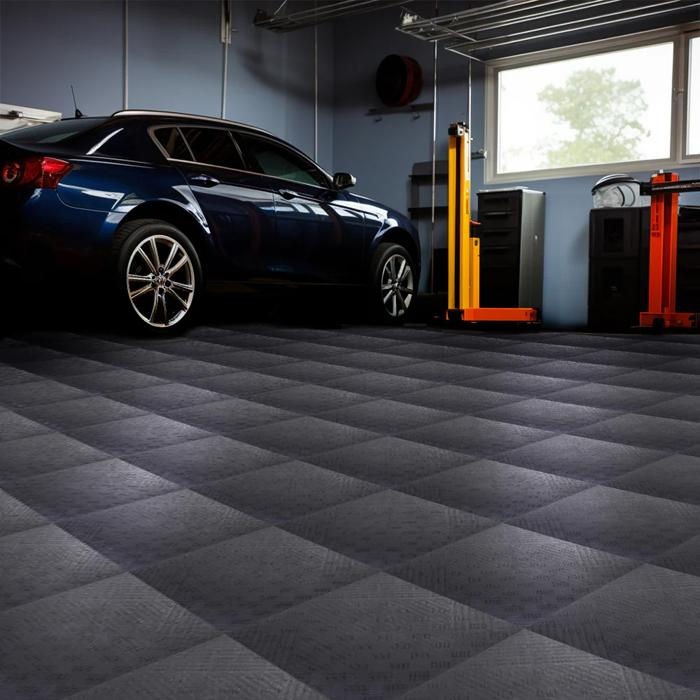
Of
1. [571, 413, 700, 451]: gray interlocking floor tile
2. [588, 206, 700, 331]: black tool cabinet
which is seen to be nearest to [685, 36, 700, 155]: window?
[588, 206, 700, 331]: black tool cabinet

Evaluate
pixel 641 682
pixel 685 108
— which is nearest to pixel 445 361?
pixel 641 682

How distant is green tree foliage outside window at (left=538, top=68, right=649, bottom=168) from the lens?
796 centimetres

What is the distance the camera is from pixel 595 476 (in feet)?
7.68

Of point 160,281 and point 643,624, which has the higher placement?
point 160,281

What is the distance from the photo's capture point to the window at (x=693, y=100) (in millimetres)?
7574

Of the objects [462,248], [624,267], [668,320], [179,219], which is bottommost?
[668,320]

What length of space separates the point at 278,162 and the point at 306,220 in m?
0.48

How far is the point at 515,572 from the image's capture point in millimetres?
1653

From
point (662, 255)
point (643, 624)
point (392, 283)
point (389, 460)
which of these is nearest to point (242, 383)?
point (389, 460)

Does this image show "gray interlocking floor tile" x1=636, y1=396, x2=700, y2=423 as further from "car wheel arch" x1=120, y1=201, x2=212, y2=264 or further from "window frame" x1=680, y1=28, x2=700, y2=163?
"window frame" x1=680, y1=28, x2=700, y2=163

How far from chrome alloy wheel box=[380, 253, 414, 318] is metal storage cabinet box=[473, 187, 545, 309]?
1515 mm

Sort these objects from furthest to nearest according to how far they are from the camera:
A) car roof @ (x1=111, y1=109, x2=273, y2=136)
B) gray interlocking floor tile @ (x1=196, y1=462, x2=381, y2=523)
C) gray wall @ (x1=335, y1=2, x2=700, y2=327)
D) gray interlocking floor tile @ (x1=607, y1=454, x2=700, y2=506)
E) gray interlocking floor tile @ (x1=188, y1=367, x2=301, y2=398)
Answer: gray wall @ (x1=335, y1=2, x2=700, y2=327), car roof @ (x1=111, y1=109, x2=273, y2=136), gray interlocking floor tile @ (x1=188, y1=367, x2=301, y2=398), gray interlocking floor tile @ (x1=607, y1=454, x2=700, y2=506), gray interlocking floor tile @ (x1=196, y1=462, x2=381, y2=523)

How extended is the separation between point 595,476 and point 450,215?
4708 millimetres

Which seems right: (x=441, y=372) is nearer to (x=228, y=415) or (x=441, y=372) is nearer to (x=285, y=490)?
(x=228, y=415)
